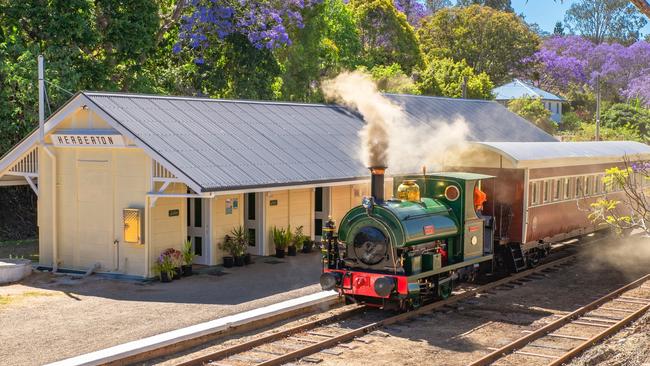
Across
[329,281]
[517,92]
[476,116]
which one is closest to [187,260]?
[329,281]

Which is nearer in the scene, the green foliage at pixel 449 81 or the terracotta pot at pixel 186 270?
the terracotta pot at pixel 186 270

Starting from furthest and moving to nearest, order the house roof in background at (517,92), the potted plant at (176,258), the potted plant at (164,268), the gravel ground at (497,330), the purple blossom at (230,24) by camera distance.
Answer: the house roof in background at (517,92)
the purple blossom at (230,24)
the potted plant at (176,258)
the potted plant at (164,268)
the gravel ground at (497,330)

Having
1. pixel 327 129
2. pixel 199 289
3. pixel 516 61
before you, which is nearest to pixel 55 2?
pixel 327 129

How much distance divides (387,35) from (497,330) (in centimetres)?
3933

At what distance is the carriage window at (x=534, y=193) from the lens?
59.6 ft

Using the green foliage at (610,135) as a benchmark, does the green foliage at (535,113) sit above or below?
Answer: above

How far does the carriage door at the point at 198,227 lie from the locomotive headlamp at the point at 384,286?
22.7 ft

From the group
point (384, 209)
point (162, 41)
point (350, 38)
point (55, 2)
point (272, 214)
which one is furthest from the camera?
point (350, 38)

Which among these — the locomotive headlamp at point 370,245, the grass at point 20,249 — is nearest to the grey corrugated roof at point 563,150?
the locomotive headlamp at point 370,245

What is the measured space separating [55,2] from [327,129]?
409 inches

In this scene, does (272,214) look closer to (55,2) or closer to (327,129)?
(327,129)

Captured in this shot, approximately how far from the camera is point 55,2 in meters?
25.4

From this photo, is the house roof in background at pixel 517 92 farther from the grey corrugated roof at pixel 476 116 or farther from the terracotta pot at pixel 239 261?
the terracotta pot at pixel 239 261

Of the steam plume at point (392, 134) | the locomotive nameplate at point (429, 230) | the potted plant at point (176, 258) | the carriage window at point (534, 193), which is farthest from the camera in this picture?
the carriage window at point (534, 193)
